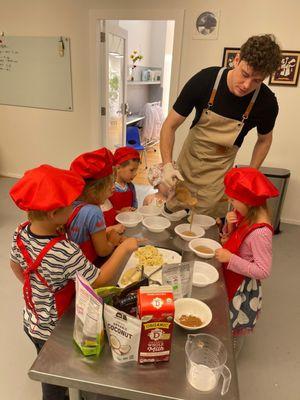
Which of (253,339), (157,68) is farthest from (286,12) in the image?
(157,68)

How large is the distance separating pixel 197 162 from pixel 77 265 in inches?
→ 36.0

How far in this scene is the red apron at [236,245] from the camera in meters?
1.15

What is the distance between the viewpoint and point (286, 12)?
270 cm

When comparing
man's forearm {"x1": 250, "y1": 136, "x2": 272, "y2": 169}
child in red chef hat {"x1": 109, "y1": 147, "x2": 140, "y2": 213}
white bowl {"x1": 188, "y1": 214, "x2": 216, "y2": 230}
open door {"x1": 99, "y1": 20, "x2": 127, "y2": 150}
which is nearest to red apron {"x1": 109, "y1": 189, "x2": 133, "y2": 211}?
child in red chef hat {"x1": 109, "y1": 147, "x2": 140, "y2": 213}

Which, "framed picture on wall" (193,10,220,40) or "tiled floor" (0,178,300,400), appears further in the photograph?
"framed picture on wall" (193,10,220,40)

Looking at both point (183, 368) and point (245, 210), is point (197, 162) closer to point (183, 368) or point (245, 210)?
point (245, 210)

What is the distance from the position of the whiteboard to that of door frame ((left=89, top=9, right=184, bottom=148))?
0.31 metres

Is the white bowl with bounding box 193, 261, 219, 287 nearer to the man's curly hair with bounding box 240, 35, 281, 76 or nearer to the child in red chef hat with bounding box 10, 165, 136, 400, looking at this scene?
the child in red chef hat with bounding box 10, 165, 136, 400

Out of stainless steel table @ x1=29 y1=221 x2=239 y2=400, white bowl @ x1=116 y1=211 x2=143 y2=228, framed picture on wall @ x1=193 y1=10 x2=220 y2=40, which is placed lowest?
stainless steel table @ x1=29 y1=221 x2=239 y2=400

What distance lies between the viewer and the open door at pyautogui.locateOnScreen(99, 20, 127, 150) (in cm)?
344

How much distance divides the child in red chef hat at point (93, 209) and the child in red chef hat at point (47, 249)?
17cm

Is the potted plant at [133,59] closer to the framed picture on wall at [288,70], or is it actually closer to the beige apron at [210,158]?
the framed picture on wall at [288,70]

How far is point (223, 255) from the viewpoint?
3.72 ft

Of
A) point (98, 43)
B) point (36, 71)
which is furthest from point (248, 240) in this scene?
point (36, 71)
